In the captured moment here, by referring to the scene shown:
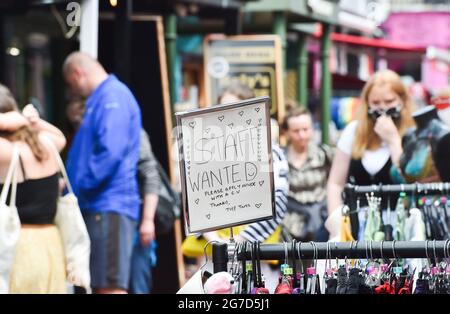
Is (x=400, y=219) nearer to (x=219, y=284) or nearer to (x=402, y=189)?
(x=402, y=189)

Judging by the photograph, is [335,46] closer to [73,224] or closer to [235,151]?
[73,224]

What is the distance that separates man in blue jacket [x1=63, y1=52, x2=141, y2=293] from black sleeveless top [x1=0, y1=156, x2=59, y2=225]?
82 cm

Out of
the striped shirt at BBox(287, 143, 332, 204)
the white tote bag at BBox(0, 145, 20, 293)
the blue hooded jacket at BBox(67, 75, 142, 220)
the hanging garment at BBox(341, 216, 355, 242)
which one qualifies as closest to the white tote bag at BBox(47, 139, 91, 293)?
the white tote bag at BBox(0, 145, 20, 293)

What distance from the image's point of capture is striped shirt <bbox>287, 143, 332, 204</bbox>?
26.2ft

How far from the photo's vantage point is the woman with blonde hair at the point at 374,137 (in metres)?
5.95

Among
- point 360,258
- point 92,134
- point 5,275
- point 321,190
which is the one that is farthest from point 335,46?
point 360,258

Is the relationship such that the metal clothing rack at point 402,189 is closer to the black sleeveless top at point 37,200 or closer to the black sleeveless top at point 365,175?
the black sleeveless top at point 365,175

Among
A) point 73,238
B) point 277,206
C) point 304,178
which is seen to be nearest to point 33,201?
point 73,238

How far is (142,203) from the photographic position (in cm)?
730

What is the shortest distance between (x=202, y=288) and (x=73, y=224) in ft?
7.57

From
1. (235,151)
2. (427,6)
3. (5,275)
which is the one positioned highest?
(427,6)

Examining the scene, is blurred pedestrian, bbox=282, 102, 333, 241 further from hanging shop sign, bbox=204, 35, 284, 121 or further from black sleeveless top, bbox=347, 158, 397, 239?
hanging shop sign, bbox=204, 35, 284, 121

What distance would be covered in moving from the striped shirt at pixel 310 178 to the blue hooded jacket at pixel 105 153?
1.70m

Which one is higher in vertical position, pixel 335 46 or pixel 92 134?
pixel 335 46
